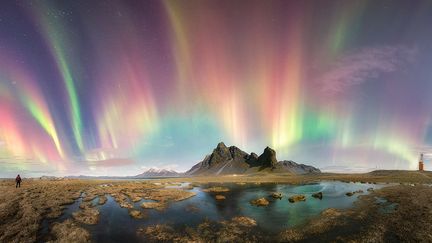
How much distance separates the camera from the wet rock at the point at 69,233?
3033 cm

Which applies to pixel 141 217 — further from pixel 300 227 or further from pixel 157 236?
pixel 300 227

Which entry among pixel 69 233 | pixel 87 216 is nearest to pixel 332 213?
pixel 69 233

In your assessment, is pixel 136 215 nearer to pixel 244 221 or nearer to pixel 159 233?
pixel 159 233

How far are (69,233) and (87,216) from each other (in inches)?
481

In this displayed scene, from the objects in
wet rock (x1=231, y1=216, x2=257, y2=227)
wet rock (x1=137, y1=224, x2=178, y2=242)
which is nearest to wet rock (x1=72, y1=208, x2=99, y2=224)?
wet rock (x1=137, y1=224, x2=178, y2=242)

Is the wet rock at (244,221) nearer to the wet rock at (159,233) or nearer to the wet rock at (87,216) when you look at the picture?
the wet rock at (159,233)

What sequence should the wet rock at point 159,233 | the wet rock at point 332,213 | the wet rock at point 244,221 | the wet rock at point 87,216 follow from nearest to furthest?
the wet rock at point 159,233 < the wet rock at point 244,221 < the wet rock at point 87,216 < the wet rock at point 332,213

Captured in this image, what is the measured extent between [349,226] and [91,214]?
4794 cm

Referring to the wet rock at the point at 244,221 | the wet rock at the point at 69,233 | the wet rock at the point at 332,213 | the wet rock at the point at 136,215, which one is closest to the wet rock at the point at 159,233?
the wet rock at the point at 69,233

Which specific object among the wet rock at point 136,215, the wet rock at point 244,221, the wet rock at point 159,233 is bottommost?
the wet rock at point 136,215

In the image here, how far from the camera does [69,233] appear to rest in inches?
1288

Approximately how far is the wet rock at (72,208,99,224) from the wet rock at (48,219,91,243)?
101 inches

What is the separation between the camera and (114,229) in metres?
35.9

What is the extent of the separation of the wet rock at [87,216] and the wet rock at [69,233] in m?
2.55
